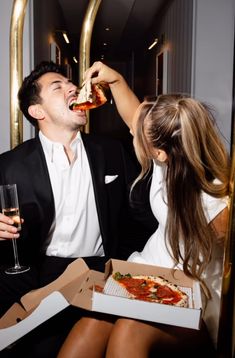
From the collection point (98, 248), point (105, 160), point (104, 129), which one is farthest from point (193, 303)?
point (104, 129)

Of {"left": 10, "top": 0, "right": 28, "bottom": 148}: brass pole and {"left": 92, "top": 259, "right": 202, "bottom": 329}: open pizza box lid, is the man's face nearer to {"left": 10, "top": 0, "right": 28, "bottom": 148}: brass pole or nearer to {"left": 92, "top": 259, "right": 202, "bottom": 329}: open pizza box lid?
{"left": 10, "top": 0, "right": 28, "bottom": 148}: brass pole

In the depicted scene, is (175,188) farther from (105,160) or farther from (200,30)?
(200,30)

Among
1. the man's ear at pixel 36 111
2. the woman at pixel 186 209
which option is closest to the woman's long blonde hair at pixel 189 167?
the woman at pixel 186 209

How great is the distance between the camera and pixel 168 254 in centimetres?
125

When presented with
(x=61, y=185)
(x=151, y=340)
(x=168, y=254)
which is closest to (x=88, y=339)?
(x=151, y=340)

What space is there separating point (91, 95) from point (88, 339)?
2.84 ft

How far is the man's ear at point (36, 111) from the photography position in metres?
1.80

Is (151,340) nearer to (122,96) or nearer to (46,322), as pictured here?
(46,322)

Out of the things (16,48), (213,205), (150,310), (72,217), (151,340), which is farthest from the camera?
Answer: (72,217)

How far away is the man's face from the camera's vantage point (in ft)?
5.66

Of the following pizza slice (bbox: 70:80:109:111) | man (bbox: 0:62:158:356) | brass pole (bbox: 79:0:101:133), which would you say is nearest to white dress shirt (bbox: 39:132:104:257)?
man (bbox: 0:62:158:356)

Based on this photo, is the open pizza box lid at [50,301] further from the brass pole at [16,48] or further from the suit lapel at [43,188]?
the brass pole at [16,48]

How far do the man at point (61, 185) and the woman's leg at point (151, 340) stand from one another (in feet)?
1.81

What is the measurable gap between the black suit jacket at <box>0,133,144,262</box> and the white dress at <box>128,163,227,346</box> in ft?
0.97
